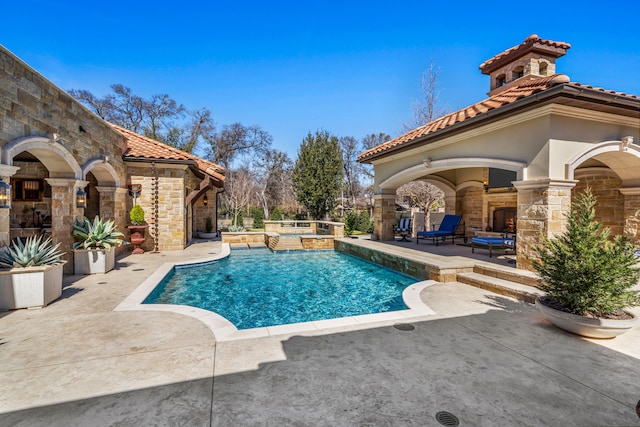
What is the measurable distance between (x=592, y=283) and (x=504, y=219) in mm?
9653

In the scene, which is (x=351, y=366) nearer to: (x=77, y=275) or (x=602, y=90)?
(x=602, y=90)

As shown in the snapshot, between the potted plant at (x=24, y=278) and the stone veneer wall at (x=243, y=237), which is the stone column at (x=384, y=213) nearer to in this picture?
the stone veneer wall at (x=243, y=237)

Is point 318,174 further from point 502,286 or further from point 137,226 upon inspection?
point 502,286

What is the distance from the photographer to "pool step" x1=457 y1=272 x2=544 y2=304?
568cm

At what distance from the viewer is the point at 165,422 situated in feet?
7.74

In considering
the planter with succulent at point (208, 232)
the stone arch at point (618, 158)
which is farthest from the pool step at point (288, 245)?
the stone arch at point (618, 158)

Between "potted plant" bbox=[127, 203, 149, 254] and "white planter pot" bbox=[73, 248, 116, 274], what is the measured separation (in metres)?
2.86

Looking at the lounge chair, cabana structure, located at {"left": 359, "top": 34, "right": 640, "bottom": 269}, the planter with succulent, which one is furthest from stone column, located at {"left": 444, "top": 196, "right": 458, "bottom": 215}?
the planter with succulent

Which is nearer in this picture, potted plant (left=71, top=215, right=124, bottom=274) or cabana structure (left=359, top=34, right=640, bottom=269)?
cabana structure (left=359, top=34, right=640, bottom=269)

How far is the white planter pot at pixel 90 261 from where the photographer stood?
296 inches

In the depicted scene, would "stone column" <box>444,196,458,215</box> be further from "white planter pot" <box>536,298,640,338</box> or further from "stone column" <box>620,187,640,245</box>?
"white planter pot" <box>536,298,640,338</box>

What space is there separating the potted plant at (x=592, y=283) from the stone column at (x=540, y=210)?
205cm

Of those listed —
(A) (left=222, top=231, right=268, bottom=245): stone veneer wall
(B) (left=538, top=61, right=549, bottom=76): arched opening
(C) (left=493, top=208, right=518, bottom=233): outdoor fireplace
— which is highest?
(B) (left=538, top=61, right=549, bottom=76): arched opening

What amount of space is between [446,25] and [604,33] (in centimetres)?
538
